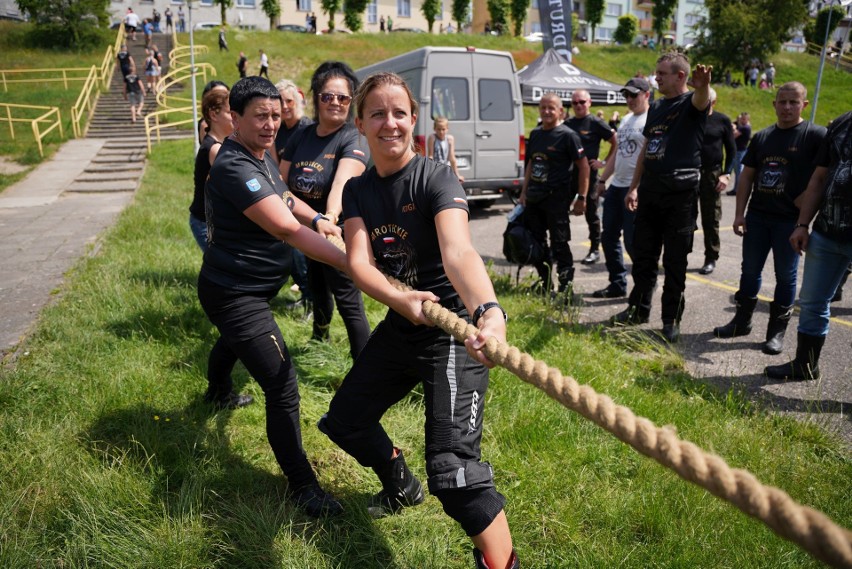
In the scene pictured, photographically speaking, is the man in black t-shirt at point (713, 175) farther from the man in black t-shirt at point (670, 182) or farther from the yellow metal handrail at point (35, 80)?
the yellow metal handrail at point (35, 80)

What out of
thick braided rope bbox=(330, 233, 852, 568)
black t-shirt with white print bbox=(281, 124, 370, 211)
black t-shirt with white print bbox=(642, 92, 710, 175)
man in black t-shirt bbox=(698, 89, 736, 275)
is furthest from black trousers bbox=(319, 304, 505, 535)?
man in black t-shirt bbox=(698, 89, 736, 275)

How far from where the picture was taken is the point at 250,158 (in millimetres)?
2820

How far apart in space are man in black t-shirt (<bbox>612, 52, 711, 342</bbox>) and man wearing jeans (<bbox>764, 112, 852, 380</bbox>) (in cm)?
85

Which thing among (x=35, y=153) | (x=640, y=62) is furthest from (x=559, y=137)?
(x=640, y=62)

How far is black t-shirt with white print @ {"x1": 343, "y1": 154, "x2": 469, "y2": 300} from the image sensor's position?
2.27 m

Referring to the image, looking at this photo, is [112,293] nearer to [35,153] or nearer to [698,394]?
[698,394]

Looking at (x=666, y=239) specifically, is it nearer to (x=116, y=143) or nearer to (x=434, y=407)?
(x=434, y=407)

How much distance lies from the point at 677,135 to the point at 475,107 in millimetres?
6261

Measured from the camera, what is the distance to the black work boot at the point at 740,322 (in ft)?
16.9

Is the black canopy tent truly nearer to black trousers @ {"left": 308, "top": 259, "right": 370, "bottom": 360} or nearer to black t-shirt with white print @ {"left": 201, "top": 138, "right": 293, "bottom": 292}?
black trousers @ {"left": 308, "top": 259, "right": 370, "bottom": 360}

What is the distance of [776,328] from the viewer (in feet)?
15.9

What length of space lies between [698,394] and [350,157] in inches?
109

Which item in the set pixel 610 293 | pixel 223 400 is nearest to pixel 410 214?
pixel 223 400

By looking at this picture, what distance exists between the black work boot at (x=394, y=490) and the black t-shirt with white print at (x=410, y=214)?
0.88 meters
